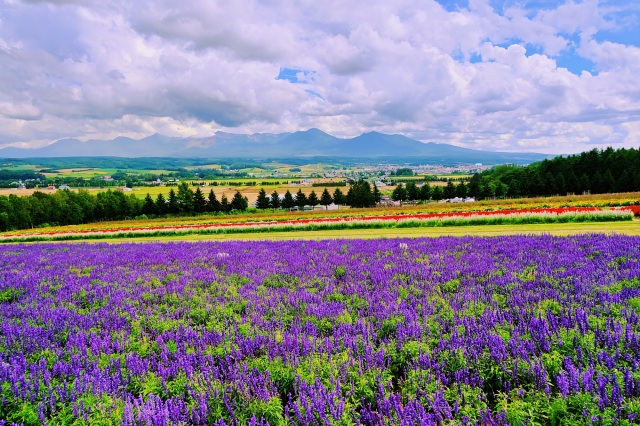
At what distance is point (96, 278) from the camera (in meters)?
11.4

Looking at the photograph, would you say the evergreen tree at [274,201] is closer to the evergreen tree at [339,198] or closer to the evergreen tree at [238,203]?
the evergreen tree at [238,203]

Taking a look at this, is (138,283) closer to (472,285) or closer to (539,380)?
(472,285)

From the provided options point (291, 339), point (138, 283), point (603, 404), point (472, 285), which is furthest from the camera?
point (138, 283)

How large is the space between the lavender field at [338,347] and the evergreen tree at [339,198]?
11045 centimetres

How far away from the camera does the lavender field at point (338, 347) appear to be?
4.16 meters

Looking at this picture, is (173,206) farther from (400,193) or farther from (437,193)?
(437,193)

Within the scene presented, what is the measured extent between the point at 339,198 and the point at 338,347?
11735 centimetres

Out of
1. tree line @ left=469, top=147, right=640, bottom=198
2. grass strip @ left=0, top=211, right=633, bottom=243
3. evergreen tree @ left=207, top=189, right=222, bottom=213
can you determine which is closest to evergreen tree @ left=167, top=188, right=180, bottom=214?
evergreen tree @ left=207, top=189, right=222, bottom=213

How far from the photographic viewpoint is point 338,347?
5.52 metres

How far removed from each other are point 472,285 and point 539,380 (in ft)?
13.3

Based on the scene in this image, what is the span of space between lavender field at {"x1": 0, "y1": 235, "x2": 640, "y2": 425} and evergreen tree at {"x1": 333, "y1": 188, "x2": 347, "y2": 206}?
4349 inches

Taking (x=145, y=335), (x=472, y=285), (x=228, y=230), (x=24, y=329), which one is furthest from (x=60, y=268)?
(x=228, y=230)

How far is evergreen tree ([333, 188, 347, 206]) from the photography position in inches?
4755

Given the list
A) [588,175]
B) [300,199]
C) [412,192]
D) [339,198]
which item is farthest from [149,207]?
[588,175]
